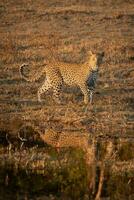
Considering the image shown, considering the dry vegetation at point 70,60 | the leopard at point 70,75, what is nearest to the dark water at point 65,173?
the dry vegetation at point 70,60

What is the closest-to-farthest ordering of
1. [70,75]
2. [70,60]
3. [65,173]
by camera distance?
[65,173]
[70,75]
[70,60]

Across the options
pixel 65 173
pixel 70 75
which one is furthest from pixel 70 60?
pixel 65 173

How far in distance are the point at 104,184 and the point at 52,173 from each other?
830 millimetres

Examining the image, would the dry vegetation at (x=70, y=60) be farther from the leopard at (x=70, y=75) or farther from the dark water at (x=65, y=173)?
the leopard at (x=70, y=75)

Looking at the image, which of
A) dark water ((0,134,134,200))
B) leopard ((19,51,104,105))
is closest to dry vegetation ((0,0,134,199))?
dark water ((0,134,134,200))

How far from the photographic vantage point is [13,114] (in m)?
14.9

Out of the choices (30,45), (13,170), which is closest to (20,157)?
(13,170)

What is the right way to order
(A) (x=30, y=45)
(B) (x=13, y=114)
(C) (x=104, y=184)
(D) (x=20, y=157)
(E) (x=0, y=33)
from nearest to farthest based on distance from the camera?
(C) (x=104, y=184)
(D) (x=20, y=157)
(B) (x=13, y=114)
(A) (x=30, y=45)
(E) (x=0, y=33)

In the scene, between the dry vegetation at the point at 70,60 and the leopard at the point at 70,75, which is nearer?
the dry vegetation at the point at 70,60

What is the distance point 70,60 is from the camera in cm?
2139

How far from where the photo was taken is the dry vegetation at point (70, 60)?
13969mm

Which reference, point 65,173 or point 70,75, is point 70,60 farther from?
point 65,173

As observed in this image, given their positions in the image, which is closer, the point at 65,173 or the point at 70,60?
the point at 65,173

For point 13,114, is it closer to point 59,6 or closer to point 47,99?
point 47,99
